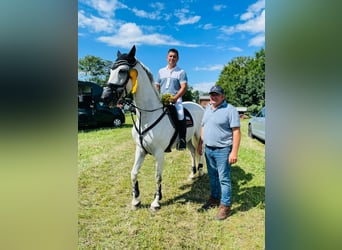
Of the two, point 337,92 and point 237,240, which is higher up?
point 337,92

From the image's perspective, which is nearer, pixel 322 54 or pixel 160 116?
pixel 322 54

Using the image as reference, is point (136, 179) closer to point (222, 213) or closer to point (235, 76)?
point (222, 213)

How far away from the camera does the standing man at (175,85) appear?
7.03 feet

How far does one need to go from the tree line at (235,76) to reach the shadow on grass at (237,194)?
1025mm

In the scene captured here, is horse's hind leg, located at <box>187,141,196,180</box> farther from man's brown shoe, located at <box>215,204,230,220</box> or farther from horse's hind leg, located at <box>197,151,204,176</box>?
man's brown shoe, located at <box>215,204,230,220</box>

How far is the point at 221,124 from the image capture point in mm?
1797

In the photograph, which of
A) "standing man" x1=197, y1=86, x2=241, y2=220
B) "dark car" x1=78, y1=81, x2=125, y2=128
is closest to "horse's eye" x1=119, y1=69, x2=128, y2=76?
"dark car" x1=78, y1=81, x2=125, y2=128

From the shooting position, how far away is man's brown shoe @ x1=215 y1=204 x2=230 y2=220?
1.83 m

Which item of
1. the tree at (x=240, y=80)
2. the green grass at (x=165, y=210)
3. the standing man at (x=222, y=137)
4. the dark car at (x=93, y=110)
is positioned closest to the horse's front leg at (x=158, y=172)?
the green grass at (x=165, y=210)

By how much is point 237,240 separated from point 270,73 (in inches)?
52.3

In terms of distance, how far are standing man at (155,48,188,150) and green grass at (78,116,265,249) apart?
542mm

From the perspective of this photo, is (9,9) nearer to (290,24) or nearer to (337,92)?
(290,24)

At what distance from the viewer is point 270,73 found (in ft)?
2.31

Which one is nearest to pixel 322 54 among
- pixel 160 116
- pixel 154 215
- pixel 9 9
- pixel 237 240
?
pixel 9 9
